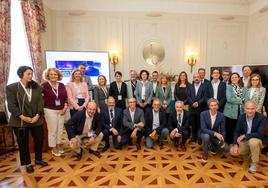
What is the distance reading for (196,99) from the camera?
3.79 meters

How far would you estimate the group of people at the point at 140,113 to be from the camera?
9.17ft

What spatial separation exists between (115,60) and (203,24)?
292 centimetres

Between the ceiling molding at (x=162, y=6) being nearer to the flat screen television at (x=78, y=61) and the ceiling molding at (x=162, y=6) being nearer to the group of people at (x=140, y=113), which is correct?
the flat screen television at (x=78, y=61)

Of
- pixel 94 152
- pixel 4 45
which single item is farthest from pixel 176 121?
pixel 4 45

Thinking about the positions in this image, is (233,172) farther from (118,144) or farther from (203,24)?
(203,24)

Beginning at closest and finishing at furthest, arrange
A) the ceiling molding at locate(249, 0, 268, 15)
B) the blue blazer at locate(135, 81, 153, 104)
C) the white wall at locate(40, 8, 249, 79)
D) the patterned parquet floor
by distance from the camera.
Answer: the patterned parquet floor
the blue blazer at locate(135, 81, 153, 104)
the ceiling molding at locate(249, 0, 268, 15)
the white wall at locate(40, 8, 249, 79)

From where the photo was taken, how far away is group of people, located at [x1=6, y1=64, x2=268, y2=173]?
2795mm

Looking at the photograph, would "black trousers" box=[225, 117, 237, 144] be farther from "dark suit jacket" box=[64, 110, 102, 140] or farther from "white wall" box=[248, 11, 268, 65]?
"white wall" box=[248, 11, 268, 65]

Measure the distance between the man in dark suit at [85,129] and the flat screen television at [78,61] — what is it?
6.68 ft

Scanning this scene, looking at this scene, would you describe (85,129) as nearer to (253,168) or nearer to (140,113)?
(140,113)

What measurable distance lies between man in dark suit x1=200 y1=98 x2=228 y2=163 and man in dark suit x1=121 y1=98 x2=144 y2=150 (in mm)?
1108

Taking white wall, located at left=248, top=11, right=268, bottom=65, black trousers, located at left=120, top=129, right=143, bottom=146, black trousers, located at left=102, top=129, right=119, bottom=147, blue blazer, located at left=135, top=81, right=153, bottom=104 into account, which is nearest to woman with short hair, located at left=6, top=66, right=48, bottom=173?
black trousers, located at left=102, top=129, right=119, bottom=147

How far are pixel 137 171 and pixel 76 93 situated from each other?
1740 mm

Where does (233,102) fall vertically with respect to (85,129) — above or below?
above
